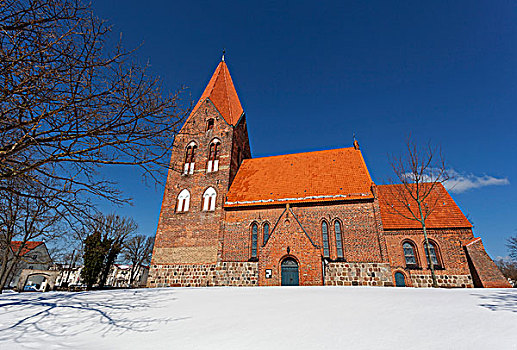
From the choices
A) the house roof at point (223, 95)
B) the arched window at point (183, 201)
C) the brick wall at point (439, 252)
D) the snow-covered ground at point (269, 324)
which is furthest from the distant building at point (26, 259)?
the brick wall at point (439, 252)

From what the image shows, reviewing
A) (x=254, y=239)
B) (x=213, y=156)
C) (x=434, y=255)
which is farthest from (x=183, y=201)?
(x=434, y=255)

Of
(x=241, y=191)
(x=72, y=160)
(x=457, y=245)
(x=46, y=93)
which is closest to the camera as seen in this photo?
(x=46, y=93)

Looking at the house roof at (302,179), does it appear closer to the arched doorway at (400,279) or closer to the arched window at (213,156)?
the arched window at (213,156)

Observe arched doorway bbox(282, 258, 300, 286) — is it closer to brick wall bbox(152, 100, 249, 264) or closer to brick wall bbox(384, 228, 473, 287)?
brick wall bbox(152, 100, 249, 264)

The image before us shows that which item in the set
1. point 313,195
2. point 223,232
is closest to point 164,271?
point 223,232

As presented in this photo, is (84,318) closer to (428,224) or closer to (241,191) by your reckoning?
(241,191)

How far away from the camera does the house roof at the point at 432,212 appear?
50.3ft

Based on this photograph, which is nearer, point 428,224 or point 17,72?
point 17,72

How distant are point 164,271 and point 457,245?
17.0 m

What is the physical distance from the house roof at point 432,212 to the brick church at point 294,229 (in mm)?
72

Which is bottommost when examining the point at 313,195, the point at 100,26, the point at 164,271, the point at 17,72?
the point at 164,271

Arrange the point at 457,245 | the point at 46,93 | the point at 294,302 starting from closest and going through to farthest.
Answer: the point at 46,93
the point at 294,302
the point at 457,245

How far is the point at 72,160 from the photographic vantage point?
5.13 m

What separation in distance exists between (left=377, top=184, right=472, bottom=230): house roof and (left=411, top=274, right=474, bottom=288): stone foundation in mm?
2695
